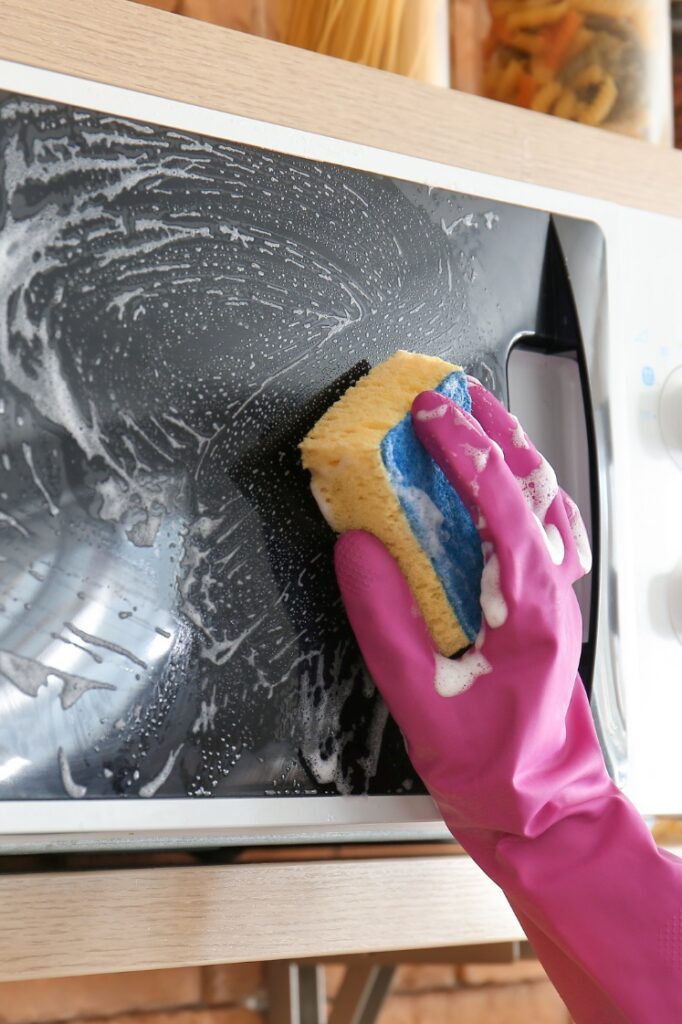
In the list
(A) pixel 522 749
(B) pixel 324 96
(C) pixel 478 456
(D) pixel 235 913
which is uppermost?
(B) pixel 324 96

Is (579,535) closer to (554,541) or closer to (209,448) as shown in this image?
(554,541)

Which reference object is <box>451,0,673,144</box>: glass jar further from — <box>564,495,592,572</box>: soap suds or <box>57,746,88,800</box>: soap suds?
<box>57,746,88,800</box>: soap suds

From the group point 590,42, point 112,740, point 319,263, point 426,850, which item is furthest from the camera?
point 590,42

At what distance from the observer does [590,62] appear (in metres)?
0.93

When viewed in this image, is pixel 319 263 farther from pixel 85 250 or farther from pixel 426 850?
pixel 426 850

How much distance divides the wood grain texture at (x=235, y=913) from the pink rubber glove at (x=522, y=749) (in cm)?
6

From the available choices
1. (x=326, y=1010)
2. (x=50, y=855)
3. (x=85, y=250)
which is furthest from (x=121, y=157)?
(x=326, y=1010)

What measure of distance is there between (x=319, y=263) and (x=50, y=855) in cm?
35

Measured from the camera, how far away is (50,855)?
2.03 feet

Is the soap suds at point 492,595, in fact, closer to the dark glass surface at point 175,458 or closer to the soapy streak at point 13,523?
the dark glass surface at point 175,458

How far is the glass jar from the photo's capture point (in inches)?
36.6

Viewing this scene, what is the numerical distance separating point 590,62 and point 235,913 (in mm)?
681

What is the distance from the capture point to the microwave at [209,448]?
0.56 m

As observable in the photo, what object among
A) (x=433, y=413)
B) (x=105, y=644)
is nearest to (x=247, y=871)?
(x=105, y=644)
